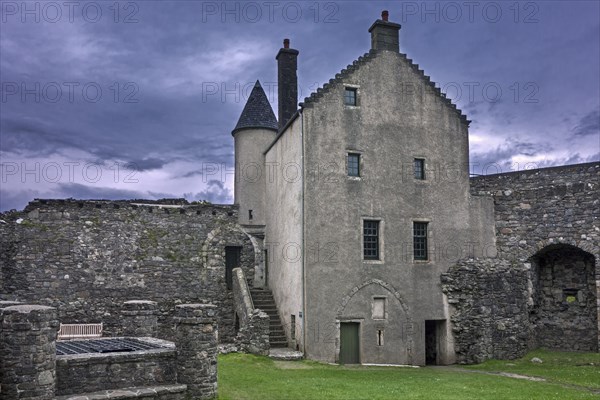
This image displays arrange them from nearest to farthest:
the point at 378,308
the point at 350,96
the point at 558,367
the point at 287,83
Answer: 1. the point at 558,367
2. the point at 378,308
3. the point at 350,96
4. the point at 287,83

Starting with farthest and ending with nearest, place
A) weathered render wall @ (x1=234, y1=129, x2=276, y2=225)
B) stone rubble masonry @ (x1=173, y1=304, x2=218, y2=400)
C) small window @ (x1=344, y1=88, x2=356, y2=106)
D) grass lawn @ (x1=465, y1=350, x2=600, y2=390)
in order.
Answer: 1. weathered render wall @ (x1=234, y1=129, x2=276, y2=225)
2. small window @ (x1=344, y1=88, x2=356, y2=106)
3. grass lawn @ (x1=465, y1=350, x2=600, y2=390)
4. stone rubble masonry @ (x1=173, y1=304, x2=218, y2=400)

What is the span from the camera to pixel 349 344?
20828mm

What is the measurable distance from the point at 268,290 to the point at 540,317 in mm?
11640

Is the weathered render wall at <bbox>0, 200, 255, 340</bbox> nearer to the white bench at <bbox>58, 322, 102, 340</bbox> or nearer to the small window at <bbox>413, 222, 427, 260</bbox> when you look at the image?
the white bench at <bbox>58, 322, 102, 340</bbox>

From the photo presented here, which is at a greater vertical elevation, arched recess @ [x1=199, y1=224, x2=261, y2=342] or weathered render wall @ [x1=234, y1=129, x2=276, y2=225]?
weathered render wall @ [x1=234, y1=129, x2=276, y2=225]

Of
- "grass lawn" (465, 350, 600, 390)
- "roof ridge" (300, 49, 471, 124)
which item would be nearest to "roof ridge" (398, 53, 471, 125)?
"roof ridge" (300, 49, 471, 124)

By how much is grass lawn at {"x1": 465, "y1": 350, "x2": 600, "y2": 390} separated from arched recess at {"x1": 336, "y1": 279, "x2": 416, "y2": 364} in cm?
256

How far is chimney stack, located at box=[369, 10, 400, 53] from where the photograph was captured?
74.3 feet

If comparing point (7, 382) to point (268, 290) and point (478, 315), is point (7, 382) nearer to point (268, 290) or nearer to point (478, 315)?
point (268, 290)

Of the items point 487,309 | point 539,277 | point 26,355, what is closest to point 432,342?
point 487,309

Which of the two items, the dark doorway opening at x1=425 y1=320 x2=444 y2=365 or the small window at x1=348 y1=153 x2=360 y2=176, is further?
the dark doorway opening at x1=425 y1=320 x2=444 y2=365

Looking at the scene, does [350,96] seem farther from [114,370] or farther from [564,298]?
[114,370]

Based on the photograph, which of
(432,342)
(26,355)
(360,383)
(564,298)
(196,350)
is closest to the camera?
(26,355)

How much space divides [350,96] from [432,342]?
34.4 ft
